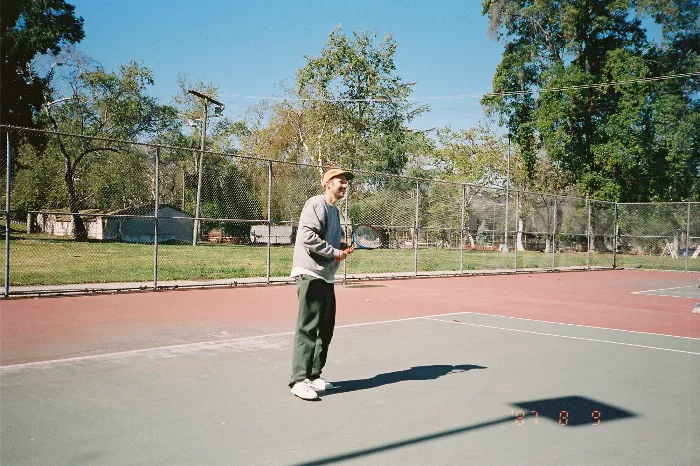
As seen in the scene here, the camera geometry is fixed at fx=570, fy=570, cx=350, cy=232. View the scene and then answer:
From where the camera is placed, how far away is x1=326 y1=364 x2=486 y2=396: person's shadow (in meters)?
5.25

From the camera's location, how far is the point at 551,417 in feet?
14.6

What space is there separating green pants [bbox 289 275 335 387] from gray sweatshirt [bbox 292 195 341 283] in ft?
0.29

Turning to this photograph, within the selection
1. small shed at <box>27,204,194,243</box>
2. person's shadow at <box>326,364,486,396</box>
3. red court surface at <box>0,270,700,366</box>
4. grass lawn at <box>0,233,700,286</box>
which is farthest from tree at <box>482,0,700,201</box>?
person's shadow at <box>326,364,486,396</box>

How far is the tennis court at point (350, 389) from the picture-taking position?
3725mm

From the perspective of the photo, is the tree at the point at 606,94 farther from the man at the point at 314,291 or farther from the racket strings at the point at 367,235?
the man at the point at 314,291

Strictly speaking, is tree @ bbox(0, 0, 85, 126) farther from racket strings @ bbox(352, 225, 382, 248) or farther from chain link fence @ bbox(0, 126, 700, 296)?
racket strings @ bbox(352, 225, 382, 248)

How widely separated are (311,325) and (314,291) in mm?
292

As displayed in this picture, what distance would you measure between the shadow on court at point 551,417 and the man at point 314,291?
118 centimetres

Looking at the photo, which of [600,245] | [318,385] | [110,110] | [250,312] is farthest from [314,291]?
[110,110]

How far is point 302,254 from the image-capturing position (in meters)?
4.99

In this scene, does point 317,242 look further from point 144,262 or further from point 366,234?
point 144,262

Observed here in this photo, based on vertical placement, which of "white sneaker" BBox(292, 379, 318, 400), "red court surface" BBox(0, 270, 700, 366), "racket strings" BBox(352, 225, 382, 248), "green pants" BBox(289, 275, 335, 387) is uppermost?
"racket strings" BBox(352, 225, 382, 248)

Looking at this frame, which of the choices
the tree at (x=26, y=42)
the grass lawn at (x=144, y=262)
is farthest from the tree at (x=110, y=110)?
the grass lawn at (x=144, y=262)

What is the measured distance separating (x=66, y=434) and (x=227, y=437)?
108 centimetres
